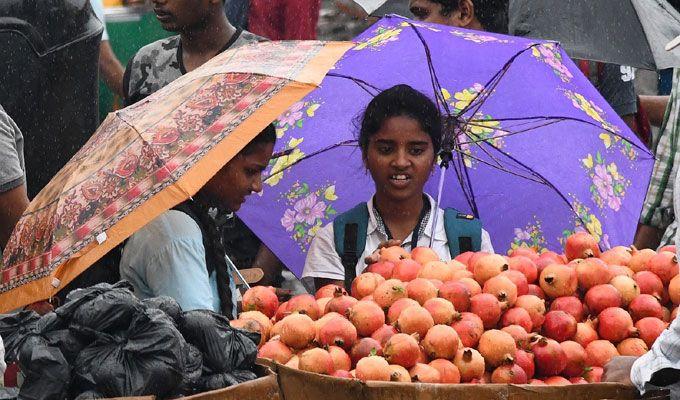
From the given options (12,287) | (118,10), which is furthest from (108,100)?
(12,287)

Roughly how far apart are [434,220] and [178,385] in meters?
2.18

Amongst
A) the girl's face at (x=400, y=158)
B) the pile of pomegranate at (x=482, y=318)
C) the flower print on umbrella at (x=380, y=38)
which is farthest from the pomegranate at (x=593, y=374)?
Answer: the flower print on umbrella at (x=380, y=38)

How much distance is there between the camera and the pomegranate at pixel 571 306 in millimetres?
3986

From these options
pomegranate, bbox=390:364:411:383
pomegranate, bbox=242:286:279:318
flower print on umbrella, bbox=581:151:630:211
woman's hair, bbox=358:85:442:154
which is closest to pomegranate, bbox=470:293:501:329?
pomegranate, bbox=390:364:411:383

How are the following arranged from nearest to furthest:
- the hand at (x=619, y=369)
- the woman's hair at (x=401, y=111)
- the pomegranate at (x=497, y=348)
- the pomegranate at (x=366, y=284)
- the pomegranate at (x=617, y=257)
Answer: the hand at (x=619, y=369)
the pomegranate at (x=497, y=348)
the pomegranate at (x=366, y=284)
the pomegranate at (x=617, y=257)
the woman's hair at (x=401, y=111)

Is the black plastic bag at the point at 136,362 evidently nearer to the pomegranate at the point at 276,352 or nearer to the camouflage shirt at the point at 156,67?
the pomegranate at the point at 276,352

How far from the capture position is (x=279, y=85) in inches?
153

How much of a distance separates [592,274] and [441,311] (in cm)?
57

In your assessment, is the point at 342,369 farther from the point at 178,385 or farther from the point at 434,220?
the point at 434,220

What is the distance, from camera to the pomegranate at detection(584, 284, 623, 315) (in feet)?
13.1

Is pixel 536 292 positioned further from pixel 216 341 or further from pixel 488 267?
pixel 216 341

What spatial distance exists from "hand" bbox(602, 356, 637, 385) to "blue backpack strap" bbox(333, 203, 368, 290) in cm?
152

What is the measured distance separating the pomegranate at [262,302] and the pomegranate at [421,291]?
0.51 metres

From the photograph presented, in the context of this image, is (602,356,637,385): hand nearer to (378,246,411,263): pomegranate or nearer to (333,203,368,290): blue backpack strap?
(378,246,411,263): pomegranate
